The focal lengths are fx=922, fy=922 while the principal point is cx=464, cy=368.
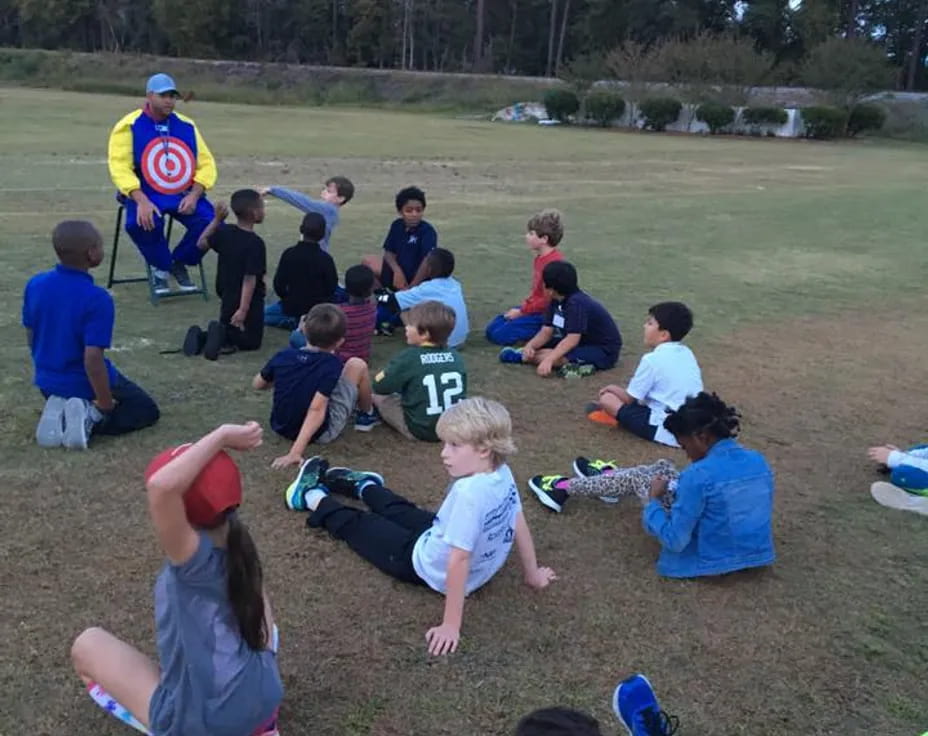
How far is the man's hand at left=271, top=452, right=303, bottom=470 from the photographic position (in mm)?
4633

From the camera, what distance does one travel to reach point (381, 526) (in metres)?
3.84

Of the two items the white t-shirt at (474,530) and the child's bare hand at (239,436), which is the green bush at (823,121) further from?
the child's bare hand at (239,436)

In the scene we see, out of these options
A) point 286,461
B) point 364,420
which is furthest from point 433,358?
point 286,461

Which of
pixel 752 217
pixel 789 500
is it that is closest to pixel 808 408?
pixel 789 500

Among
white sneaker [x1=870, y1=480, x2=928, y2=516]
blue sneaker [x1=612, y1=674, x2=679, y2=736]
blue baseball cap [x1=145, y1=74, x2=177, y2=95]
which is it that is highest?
blue baseball cap [x1=145, y1=74, x2=177, y2=95]

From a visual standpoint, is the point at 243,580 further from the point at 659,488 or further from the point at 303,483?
the point at 659,488

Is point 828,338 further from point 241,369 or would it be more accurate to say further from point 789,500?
point 241,369

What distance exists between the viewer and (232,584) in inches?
96.7

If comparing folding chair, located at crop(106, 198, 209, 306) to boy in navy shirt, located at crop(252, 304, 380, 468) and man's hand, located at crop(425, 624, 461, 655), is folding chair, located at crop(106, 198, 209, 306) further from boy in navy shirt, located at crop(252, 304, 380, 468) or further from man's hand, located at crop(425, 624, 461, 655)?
man's hand, located at crop(425, 624, 461, 655)

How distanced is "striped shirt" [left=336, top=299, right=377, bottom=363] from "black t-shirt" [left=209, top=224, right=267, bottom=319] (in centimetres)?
77

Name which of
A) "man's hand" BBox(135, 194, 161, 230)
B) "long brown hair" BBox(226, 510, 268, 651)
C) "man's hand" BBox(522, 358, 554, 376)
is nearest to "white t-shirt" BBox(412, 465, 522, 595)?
"long brown hair" BBox(226, 510, 268, 651)

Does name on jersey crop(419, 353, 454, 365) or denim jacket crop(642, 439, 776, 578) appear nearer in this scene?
denim jacket crop(642, 439, 776, 578)

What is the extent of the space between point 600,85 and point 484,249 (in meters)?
41.0

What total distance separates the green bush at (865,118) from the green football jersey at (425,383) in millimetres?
43144
